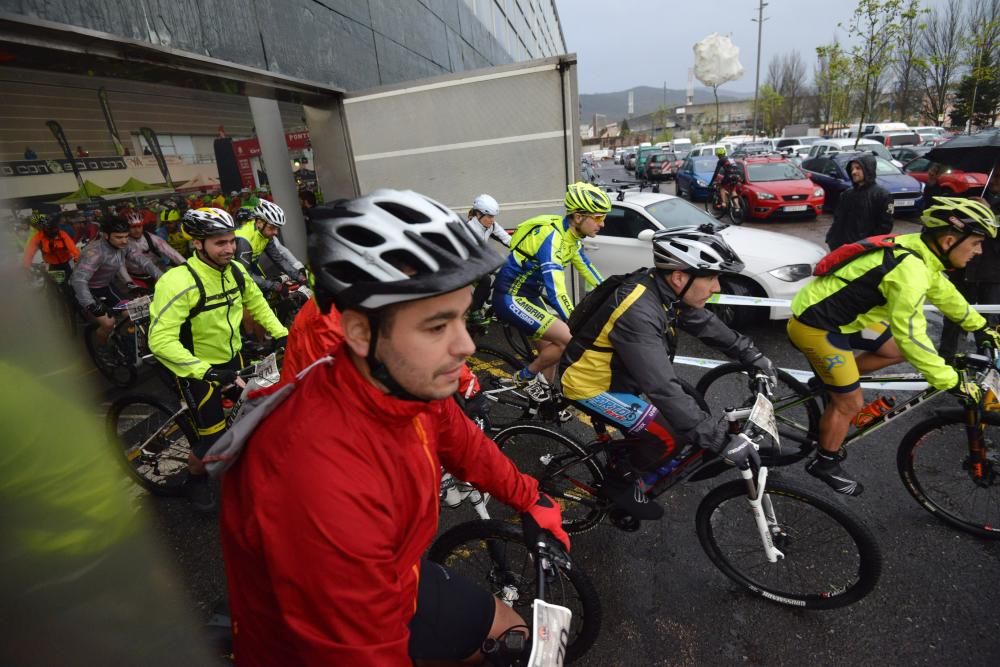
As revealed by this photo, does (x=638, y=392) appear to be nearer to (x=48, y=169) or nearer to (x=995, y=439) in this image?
(x=995, y=439)

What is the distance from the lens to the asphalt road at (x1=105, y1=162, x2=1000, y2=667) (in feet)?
8.27

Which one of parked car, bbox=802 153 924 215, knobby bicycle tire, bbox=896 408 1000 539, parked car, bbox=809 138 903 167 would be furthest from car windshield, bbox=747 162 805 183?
knobby bicycle tire, bbox=896 408 1000 539

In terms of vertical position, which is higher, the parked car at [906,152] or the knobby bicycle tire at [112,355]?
the parked car at [906,152]

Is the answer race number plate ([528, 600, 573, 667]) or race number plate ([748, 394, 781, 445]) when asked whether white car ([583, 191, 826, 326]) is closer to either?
race number plate ([748, 394, 781, 445])

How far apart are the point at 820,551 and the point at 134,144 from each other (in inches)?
812

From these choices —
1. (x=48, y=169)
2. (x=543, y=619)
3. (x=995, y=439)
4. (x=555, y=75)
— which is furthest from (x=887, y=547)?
(x=48, y=169)

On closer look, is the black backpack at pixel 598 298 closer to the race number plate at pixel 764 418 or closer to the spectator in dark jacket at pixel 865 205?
the race number plate at pixel 764 418

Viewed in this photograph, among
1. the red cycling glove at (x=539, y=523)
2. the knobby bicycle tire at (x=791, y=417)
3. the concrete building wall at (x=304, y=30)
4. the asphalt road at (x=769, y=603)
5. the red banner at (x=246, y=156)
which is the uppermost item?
the concrete building wall at (x=304, y=30)

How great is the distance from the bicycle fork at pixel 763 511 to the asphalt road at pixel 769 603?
1.23 feet

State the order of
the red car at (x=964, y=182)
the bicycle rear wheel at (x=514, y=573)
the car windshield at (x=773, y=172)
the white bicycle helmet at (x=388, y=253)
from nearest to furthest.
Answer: the white bicycle helmet at (x=388, y=253) → the bicycle rear wheel at (x=514, y=573) → the red car at (x=964, y=182) → the car windshield at (x=773, y=172)

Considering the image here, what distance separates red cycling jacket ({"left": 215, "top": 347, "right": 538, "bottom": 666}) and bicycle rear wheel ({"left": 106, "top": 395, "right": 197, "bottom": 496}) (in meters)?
3.27

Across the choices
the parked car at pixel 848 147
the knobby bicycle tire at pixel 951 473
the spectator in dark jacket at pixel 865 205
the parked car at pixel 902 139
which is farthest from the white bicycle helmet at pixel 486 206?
the parked car at pixel 902 139

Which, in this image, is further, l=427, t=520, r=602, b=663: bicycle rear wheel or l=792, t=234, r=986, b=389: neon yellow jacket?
l=792, t=234, r=986, b=389: neon yellow jacket

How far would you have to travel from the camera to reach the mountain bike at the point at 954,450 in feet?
9.91
